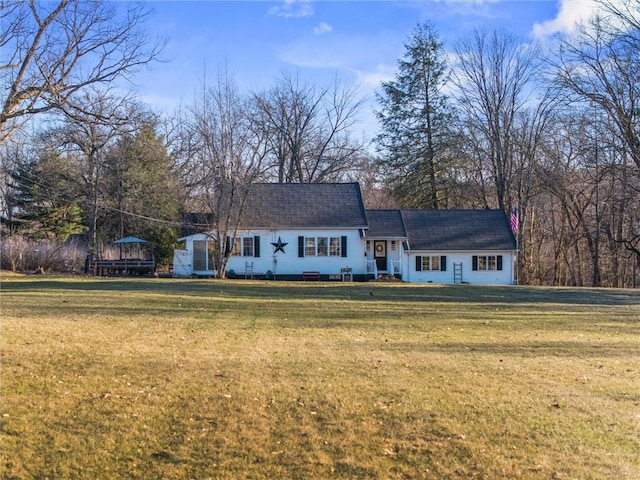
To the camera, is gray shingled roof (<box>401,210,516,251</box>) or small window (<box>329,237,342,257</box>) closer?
small window (<box>329,237,342,257</box>)

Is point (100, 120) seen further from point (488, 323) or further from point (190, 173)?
point (190, 173)

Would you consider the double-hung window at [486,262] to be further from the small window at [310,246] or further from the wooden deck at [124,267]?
the wooden deck at [124,267]

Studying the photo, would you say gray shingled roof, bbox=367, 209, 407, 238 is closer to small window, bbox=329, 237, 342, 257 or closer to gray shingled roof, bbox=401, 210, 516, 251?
gray shingled roof, bbox=401, 210, 516, 251

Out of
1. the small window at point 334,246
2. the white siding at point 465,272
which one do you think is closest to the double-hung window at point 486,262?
the white siding at point 465,272

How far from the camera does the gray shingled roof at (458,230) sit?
105ft

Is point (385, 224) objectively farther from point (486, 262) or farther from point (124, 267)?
point (124, 267)

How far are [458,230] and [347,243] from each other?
670cm

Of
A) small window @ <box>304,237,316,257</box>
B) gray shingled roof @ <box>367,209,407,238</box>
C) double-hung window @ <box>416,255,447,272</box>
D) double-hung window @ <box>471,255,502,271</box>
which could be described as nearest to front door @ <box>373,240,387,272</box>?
gray shingled roof @ <box>367,209,407,238</box>

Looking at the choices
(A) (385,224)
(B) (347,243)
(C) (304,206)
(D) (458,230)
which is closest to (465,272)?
(D) (458,230)

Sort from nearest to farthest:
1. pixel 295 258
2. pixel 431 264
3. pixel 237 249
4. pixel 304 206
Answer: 1. pixel 237 249
2. pixel 295 258
3. pixel 431 264
4. pixel 304 206

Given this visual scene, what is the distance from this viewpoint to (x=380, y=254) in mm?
32875

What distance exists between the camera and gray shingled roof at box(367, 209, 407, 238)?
3216cm

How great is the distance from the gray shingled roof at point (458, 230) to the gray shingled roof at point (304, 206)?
346cm

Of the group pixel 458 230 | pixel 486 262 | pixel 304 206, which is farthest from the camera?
pixel 458 230
